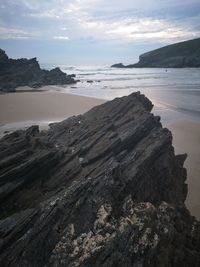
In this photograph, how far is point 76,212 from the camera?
324 inches

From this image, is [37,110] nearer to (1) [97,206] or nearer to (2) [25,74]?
(1) [97,206]

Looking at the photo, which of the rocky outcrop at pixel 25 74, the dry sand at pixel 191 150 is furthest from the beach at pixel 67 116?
the rocky outcrop at pixel 25 74

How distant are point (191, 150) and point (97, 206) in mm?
14613

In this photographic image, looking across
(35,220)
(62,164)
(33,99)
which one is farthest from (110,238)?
(33,99)

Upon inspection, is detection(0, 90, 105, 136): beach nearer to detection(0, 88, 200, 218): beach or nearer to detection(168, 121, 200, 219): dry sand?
detection(0, 88, 200, 218): beach

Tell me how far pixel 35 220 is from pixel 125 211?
238cm

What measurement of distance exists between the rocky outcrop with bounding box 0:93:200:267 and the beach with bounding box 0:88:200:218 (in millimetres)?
2920

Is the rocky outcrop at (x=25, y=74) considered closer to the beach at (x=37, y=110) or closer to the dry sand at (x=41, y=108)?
the dry sand at (x=41, y=108)

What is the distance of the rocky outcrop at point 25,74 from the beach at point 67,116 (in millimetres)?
26889

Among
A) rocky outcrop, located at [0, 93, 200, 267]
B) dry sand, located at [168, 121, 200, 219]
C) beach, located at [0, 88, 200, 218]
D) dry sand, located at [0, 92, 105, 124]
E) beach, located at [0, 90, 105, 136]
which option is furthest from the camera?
dry sand, located at [0, 92, 105, 124]

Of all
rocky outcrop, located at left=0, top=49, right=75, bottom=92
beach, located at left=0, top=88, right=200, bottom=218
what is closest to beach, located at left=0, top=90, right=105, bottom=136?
beach, located at left=0, top=88, right=200, bottom=218

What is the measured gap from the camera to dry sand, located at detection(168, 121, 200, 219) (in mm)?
14459

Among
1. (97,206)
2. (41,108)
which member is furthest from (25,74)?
(97,206)

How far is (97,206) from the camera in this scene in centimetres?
847
